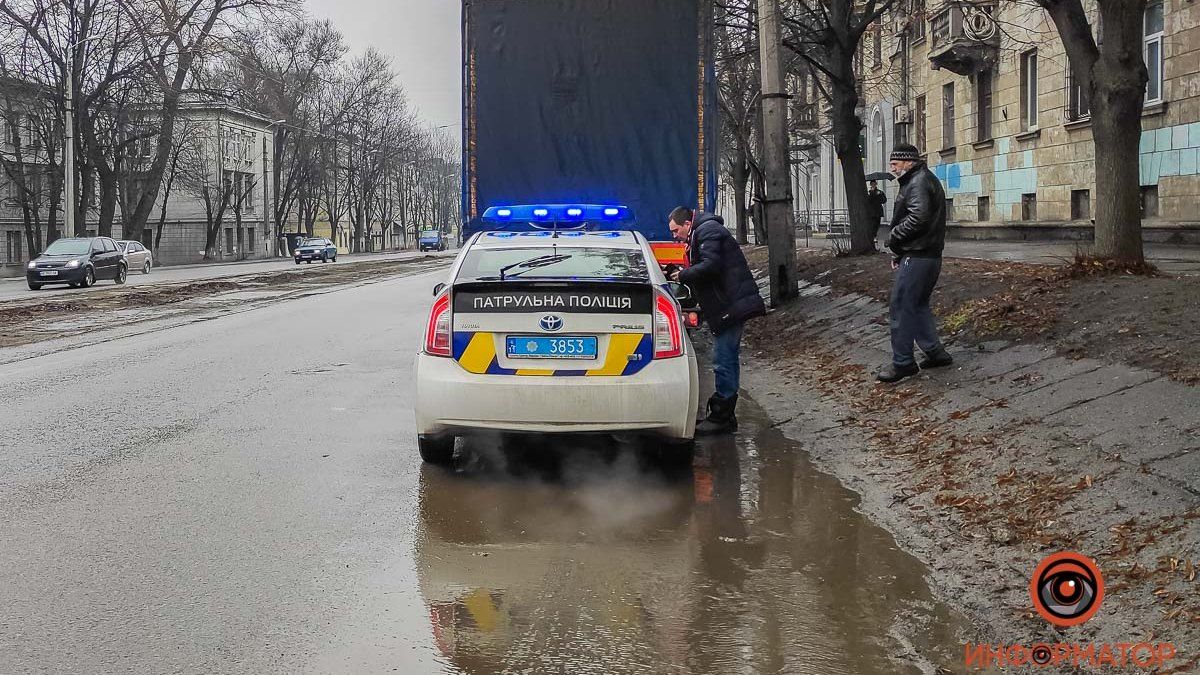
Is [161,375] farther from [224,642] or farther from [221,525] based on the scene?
[224,642]

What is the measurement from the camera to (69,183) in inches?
1731

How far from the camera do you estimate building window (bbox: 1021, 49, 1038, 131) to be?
2777 centimetres

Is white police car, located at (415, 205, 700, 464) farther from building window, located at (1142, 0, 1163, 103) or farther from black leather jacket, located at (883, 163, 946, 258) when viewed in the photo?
building window, located at (1142, 0, 1163, 103)

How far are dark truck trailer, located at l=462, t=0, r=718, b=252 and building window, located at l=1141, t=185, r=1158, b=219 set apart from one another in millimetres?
12838

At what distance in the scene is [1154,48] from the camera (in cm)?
2178

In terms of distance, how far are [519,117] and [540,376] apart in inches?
227

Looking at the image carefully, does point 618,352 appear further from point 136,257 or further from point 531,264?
point 136,257

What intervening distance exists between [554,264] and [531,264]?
0.14 m

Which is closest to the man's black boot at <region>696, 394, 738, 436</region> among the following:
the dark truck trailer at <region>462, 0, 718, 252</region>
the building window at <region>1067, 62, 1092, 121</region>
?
the dark truck trailer at <region>462, 0, 718, 252</region>

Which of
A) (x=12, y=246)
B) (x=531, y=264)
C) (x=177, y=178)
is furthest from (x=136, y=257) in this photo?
(x=531, y=264)

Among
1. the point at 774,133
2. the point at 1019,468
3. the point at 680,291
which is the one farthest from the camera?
the point at 774,133

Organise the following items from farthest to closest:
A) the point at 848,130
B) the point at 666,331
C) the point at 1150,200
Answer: the point at 1150,200, the point at 848,130, the point at 666,331

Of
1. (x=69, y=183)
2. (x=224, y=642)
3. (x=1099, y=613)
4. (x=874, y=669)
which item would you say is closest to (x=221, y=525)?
(x=224, y=642)

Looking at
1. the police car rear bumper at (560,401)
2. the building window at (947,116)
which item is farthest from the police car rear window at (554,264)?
the building window at (947,116)
